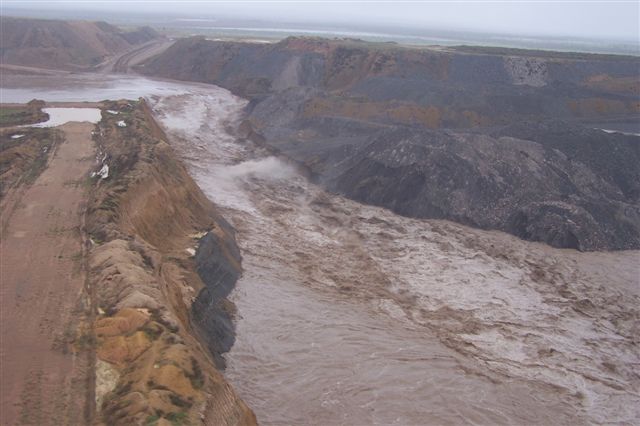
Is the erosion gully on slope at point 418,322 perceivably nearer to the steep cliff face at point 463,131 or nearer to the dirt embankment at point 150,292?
the steep cliff face at point 463,131

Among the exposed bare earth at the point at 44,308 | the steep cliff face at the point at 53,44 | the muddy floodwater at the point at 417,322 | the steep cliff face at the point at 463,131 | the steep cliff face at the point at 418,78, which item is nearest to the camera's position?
the exposed bare earth at the point at 44,308

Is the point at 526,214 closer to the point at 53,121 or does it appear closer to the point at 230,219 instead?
the point at 230,219

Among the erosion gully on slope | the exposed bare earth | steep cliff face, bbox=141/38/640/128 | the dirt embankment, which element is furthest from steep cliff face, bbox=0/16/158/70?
the exposed bare earth

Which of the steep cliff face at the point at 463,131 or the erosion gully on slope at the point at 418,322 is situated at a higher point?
the steep cliff face at the point at 463,131

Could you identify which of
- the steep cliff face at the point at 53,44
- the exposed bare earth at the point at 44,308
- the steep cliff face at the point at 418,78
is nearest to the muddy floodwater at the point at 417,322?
the exposed bare earth at the point at 44,308

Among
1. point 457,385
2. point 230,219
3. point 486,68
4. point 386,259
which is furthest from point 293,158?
point 486,68

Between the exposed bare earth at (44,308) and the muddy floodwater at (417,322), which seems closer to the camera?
the exposed bare earth at (44,308)

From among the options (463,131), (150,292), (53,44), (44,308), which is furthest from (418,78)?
(53,44)

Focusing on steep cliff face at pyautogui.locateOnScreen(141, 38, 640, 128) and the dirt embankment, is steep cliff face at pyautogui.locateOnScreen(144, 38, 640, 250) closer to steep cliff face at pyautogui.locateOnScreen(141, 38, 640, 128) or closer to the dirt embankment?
steep cliff face at pyautogui.locateOnScreen(141, 38, 640, 128)
